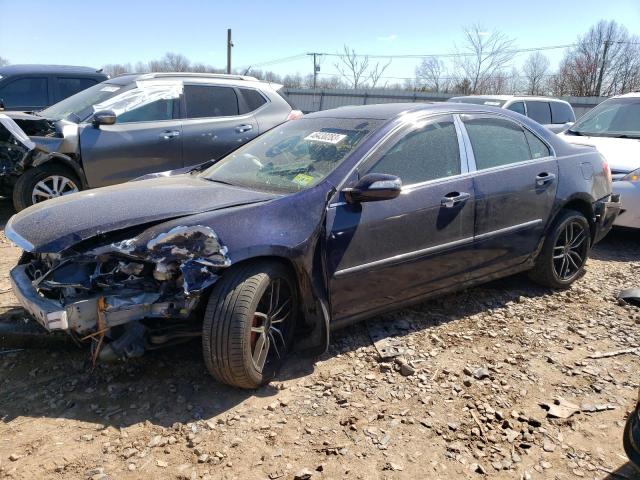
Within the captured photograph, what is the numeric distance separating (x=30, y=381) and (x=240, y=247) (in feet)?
4.93

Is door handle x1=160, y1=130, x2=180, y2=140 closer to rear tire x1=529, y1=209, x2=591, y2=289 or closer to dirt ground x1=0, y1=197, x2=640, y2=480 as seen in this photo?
dirt ground x1=0, y1=197, x2=640, y2=480

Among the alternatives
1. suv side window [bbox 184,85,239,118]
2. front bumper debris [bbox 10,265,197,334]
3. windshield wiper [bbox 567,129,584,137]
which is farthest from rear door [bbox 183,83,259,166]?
windshield wiper [bbox 567,129,584,137]

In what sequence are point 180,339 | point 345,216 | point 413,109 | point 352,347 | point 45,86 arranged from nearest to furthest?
point 180,339, point 345,216, point 352,347, point 413,109, point 45,86

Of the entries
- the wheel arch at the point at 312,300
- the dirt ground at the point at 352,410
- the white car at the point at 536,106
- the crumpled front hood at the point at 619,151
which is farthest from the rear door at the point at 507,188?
the white car at the point at 536,106

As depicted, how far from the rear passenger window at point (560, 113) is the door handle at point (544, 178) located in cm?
944

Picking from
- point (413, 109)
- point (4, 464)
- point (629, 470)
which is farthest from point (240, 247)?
point (629, 470)

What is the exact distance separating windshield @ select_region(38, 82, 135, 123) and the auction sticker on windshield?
3823 mm

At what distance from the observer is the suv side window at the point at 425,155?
350cm

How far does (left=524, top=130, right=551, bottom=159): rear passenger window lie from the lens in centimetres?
437

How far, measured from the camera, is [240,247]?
2.80 meters

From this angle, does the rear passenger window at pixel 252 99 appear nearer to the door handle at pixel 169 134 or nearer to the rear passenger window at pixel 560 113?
the door handle at pixel 169 134

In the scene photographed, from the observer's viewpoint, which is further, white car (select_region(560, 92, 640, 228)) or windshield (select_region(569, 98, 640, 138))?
windshield (select_region(569, 98, 640, 138))

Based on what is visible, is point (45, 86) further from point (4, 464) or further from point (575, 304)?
point (575, 304)

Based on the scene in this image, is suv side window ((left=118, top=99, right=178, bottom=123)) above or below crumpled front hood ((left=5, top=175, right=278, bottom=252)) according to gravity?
above
